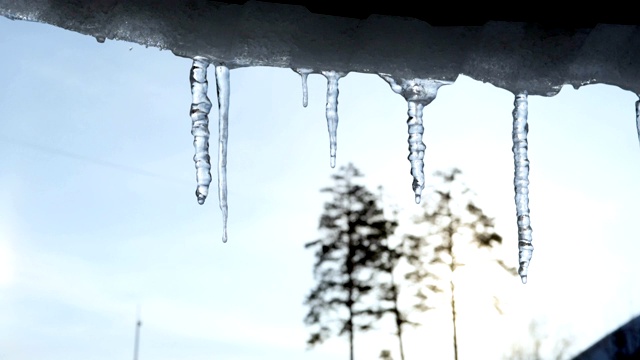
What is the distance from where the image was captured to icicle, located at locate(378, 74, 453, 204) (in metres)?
1.41

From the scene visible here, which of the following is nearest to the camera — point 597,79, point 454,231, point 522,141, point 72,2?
point 72,2

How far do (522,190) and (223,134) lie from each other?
91 cm

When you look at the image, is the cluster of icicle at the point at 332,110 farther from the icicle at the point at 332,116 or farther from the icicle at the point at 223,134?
the icicle at the point at 223,134

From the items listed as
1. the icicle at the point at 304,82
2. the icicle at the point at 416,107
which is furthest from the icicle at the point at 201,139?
the icicle at the point at 416,107

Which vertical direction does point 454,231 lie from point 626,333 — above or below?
above

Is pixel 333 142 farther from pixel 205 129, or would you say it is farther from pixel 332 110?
pixel 205 129

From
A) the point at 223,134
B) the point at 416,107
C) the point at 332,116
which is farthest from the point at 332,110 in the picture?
the point at 416,107

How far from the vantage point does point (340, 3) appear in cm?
114

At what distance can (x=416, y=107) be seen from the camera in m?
1.85

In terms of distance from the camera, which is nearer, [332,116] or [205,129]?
[205,129]

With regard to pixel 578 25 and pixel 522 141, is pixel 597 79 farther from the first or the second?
pixel 522 141

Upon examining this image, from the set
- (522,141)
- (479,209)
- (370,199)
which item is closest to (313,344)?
(370,199)

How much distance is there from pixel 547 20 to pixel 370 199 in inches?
486

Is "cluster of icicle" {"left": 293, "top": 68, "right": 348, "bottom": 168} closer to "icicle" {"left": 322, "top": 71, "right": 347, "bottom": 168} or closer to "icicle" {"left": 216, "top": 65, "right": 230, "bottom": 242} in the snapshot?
"icicle" {"left": 322, "top": 71, "right": 347, "bottom": 168}
